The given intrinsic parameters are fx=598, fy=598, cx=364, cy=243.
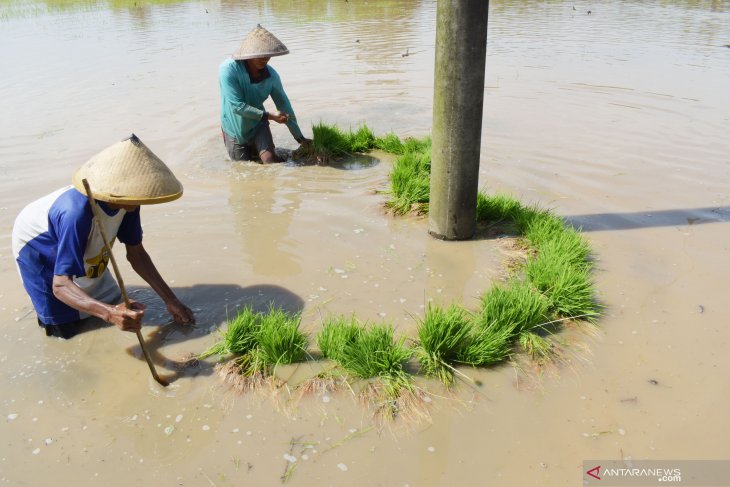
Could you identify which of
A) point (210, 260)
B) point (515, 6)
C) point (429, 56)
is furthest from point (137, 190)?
point (515, 6)

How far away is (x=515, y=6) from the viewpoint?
1791 cm

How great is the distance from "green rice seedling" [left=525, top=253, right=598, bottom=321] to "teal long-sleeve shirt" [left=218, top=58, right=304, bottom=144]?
319 cm

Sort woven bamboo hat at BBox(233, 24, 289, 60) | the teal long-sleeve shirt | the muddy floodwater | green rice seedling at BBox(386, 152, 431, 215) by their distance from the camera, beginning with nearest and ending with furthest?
the muddy floodwater
green rice seedling at BBox(386, 152, 431, 215)
woven bamboo hat at BBox(233, 24, 289, 60)
the teal long-sleeve shirt

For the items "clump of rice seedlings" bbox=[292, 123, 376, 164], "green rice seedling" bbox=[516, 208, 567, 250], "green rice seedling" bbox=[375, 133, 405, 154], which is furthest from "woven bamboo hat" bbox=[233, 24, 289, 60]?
"green rice seedling" bbox=[516, 208, 567, 250]

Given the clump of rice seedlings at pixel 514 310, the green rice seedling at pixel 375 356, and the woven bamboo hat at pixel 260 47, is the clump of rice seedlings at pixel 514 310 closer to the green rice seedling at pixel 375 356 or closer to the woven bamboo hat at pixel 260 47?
the green rice seedling at pixel 375 356

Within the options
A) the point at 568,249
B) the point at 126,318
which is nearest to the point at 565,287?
the point at 568,249

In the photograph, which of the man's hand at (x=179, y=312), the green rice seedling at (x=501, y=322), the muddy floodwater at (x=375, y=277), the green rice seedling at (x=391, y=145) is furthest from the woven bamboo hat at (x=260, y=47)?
the green rice seedling at (x=501, y=322)

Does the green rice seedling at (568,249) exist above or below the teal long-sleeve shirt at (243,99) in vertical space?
below

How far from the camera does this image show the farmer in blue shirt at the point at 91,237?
2623 mm

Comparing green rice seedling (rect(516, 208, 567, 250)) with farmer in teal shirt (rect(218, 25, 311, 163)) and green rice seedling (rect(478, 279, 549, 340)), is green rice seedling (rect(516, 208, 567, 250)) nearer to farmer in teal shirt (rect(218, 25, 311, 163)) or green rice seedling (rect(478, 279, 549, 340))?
green rice seedling (rect(478, 279, 549, 340))

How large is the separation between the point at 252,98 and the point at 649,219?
368 cm

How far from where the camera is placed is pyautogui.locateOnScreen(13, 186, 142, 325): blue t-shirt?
2715 millimetres

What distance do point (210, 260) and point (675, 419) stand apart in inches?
114

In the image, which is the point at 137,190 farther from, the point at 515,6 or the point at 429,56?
the point at 515,6
